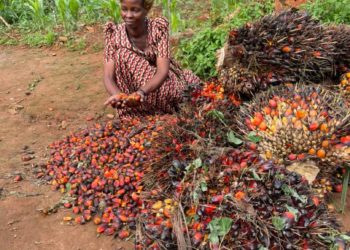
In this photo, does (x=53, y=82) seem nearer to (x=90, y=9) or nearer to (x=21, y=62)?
(x=21, y=62)

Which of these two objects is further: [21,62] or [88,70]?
[21,62]

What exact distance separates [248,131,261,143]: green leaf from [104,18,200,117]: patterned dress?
114cm

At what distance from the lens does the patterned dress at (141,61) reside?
326 centimetres

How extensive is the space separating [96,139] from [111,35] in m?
0.87

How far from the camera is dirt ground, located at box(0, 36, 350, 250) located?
241cm

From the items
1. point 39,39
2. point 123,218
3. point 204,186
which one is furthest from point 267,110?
point 39,39

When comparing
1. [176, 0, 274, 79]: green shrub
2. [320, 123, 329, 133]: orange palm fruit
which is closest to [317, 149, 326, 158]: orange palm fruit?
[320, 123, 329, 133]: orange palm fruit

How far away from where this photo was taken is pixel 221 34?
13.6 ft

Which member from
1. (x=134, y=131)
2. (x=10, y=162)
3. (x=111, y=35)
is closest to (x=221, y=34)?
(x=111, y=35)

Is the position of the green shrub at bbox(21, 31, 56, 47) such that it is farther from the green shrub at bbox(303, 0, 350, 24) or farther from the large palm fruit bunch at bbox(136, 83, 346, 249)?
the large palm fruit bunch at bbox(136, 83, 346, 249)

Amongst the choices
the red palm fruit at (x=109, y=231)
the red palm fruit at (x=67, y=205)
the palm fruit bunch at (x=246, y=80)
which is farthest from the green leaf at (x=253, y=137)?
the red palm fruit at (x=67, y=205)

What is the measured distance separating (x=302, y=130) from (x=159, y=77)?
1.28 metres

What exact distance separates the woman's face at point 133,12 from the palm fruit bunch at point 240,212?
1437 mm

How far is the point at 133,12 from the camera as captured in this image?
3049 millimetres
